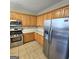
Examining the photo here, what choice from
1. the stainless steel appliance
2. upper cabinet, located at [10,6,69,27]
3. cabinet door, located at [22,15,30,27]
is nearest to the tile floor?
the stainless steel appliance

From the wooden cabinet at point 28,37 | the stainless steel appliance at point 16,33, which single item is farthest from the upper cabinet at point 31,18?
the wooden cabinet at point 28,37

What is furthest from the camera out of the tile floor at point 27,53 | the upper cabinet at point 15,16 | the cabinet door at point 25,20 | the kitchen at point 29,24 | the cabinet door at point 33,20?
the cabinet door at point 33,20

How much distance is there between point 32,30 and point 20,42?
5.63 ft

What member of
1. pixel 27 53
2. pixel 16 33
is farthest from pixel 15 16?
pixel 27 53

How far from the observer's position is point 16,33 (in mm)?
4949

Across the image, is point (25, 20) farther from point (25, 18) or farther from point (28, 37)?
point (28, 37)

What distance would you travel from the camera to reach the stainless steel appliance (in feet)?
15.4

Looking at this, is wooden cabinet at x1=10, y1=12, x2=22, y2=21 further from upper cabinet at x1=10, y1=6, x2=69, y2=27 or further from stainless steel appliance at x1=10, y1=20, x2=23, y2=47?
stainless steel appliance at x1=10, y1=20, x2=23, y2=47

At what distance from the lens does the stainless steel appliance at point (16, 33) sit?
4.70 m

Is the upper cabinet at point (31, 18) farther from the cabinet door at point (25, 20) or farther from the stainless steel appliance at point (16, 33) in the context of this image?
the stainless steel appliance at point (16, 33)

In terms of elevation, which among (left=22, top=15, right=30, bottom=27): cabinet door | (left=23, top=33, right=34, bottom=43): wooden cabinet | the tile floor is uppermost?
(left=22, top=15, right=30, bottom=27): cabinet door
